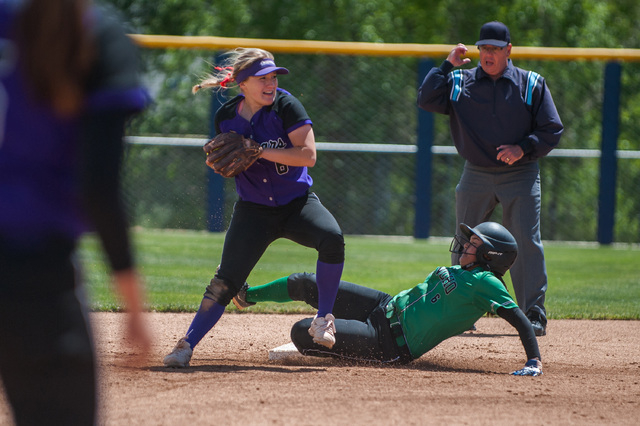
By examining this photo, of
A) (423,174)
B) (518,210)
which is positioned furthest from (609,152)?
(518,210)

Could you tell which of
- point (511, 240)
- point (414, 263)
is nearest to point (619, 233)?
point (414, 263)

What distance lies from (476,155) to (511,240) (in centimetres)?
156

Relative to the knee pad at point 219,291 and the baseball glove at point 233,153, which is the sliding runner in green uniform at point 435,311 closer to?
the knee pad at point 219,291

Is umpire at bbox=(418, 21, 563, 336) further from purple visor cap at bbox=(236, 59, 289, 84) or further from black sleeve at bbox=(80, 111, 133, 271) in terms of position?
black sleeve at bbox=(80, 111, 133, 271)

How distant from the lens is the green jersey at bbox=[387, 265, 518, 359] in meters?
4.39

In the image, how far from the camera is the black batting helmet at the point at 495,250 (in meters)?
4.50

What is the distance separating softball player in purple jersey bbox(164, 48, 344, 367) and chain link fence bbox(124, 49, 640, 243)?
301 inches

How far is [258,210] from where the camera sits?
4.57 meters

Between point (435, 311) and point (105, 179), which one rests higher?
point (105, 179)

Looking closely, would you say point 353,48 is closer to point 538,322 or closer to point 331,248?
point 538,322

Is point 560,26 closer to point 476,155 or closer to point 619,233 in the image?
point 619,233

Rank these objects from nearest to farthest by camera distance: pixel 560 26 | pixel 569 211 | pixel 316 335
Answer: pixel 316 335
pixel 569 211
pixel 560 26

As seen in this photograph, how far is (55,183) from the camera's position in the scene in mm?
1829

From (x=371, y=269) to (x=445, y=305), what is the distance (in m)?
4.45
